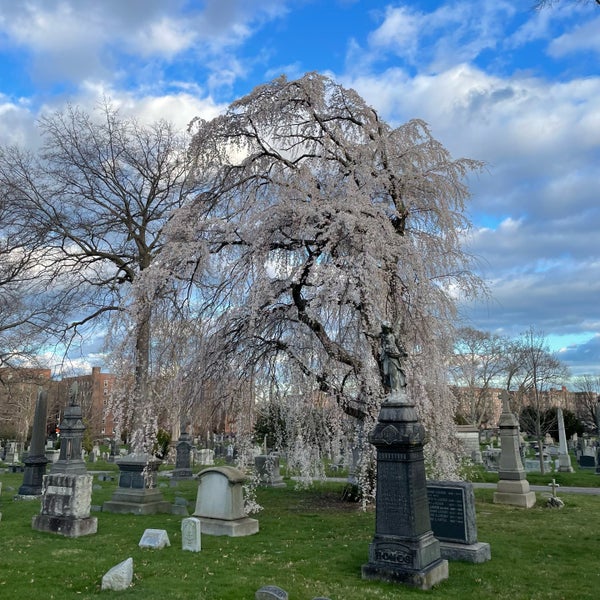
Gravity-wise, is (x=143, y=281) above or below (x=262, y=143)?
below

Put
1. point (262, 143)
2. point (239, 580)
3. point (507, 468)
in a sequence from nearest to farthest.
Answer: point (239, 580)
point (262, 143)
point (507, 468)

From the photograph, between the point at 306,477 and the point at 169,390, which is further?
the point at 306,477

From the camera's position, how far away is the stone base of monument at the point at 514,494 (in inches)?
527

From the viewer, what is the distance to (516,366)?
47.4 meters

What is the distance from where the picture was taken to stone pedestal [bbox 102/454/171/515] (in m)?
12.5

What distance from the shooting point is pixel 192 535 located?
27.2 feet

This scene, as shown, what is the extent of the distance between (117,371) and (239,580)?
480 centimetres

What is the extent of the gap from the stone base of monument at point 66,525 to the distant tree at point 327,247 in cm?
370

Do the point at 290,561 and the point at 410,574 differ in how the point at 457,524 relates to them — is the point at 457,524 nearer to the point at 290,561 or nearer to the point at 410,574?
the point at 410,574

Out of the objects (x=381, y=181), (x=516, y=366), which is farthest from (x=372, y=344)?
(x=516, y=366)

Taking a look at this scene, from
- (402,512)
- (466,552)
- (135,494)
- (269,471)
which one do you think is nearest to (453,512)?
(466,552)

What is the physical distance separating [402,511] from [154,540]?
4.48 m

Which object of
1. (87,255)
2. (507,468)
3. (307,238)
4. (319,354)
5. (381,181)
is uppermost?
(87,255)

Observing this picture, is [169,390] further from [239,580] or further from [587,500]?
[587,500]
